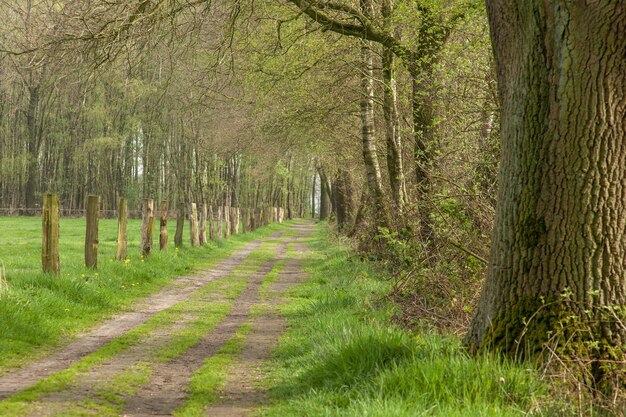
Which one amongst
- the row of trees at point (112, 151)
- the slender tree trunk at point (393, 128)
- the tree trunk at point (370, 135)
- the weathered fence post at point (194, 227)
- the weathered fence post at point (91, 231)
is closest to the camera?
the weathered fence post at point (91, 231)

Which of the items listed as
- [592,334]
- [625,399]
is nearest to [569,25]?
[592,334]

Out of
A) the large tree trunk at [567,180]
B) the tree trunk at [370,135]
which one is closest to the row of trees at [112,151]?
the tree trunk at [370,135]

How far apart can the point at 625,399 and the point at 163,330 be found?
664 centimetres

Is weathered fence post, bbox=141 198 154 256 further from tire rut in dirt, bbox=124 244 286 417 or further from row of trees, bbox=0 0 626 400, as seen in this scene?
tire rut in dirt, bbox=124 244 286 417

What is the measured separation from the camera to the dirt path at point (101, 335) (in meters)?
6.67

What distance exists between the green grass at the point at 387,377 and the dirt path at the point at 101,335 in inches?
91.0

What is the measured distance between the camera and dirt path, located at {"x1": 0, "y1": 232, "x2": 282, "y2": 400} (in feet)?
21.9

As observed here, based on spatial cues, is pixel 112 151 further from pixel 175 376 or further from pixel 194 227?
pixel 175 376

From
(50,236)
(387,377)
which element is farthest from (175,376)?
(50,236)

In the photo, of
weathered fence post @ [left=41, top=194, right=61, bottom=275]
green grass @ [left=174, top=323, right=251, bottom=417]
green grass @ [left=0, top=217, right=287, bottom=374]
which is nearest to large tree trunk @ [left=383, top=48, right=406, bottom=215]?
green grass @ [left=0, top=217, right=287, bottom=374]

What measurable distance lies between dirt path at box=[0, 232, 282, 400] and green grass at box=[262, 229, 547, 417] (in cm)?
231

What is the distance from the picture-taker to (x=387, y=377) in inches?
215

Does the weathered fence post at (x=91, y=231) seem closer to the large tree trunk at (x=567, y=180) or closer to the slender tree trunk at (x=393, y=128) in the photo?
the slender tree trunk at (x=393, y=128)

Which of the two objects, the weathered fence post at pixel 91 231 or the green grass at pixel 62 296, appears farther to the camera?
the weathered fence post at pixel 91 231
